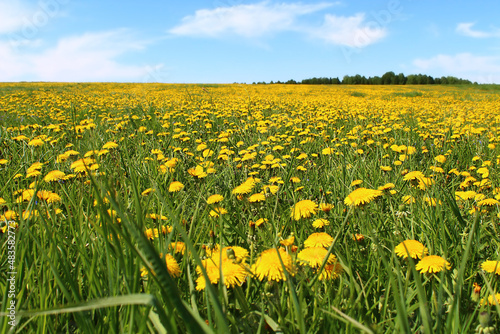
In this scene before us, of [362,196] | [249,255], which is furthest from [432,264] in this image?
[249,255]

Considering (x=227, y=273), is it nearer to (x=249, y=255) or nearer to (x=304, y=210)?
(x=249, y=255)

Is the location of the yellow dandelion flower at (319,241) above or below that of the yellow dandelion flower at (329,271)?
above

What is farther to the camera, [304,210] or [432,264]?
[304,210]

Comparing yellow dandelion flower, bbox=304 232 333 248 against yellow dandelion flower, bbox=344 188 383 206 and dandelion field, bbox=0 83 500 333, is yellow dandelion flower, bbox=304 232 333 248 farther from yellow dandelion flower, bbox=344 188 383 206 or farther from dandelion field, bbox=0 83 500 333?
yellow dandelion flower, bbox=344 188 383 206

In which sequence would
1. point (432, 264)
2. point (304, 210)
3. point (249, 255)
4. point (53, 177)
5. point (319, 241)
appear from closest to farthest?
point (432, 264), point (319, 241), point (249, 255), point (304, 210), point (53, 177)

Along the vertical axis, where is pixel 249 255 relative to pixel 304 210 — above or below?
below

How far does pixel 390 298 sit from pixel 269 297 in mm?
421

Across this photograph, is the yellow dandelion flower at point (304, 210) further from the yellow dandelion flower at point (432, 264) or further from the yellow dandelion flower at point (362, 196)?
the yellow dandelion flower at point (432, 264)

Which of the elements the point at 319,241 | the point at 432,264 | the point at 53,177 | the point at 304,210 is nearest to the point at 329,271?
the point at 319,241

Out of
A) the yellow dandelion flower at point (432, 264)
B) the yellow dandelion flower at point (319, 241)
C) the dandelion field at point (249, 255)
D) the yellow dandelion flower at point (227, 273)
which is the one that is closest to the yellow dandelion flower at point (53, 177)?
the dandelion field at point (249, 255)

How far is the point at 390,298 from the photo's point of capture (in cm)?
109

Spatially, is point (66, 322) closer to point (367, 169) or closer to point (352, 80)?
point (367, 169)

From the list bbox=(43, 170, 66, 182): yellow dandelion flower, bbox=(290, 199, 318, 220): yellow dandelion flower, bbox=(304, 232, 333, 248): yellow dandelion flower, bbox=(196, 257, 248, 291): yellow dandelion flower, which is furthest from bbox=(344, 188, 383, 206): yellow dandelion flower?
bbox=(43, 170, 66, 182): yellow dandelion flower

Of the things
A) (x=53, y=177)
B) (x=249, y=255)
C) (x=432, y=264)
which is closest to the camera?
(x=432, y=264)
